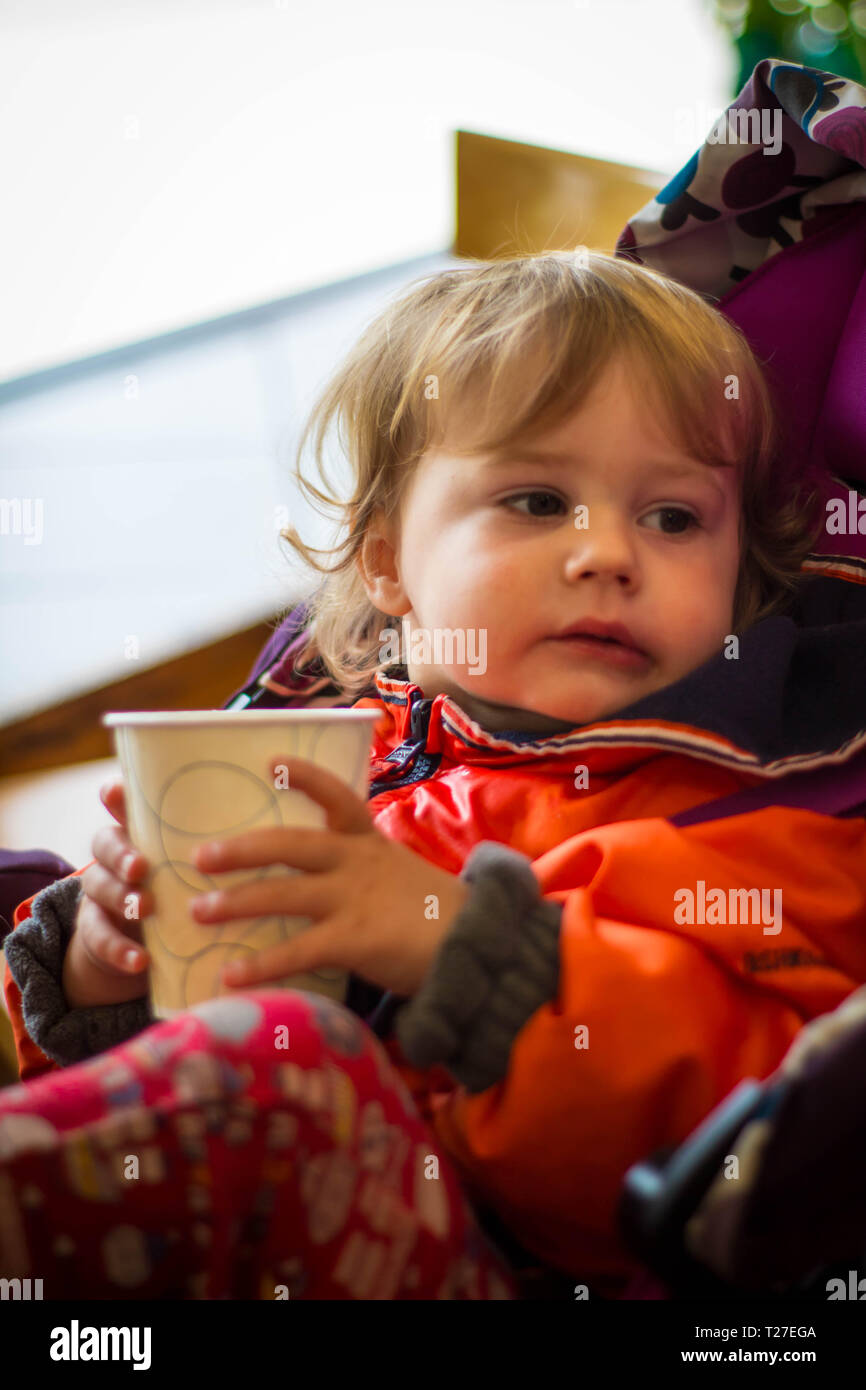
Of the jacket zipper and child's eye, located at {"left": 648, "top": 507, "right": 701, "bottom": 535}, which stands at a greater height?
child's eye, located at {"left": 648, "top": 507, "right": 701, "bottom": 535}

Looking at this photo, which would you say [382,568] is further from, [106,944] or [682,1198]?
[682,1198]

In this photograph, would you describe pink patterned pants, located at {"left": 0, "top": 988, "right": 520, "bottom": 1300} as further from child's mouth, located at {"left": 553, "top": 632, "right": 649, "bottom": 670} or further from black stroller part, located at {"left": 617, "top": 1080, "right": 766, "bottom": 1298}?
child's mouth, located at {"left": 553, "top": 632, "right": 649, "bottom": 670}

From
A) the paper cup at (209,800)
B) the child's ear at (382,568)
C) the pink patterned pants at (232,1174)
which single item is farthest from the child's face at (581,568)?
the pink patterned pants at (232,1174)

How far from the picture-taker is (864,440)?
3.63 ft

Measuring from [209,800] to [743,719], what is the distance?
18.2 inches

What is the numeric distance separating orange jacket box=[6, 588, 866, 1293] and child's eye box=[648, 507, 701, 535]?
136mm

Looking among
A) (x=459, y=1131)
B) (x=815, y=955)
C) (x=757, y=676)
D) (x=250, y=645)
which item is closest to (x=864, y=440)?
(x=757, y=676)

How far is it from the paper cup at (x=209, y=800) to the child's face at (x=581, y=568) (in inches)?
11.5

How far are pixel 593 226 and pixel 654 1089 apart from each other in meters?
1.32

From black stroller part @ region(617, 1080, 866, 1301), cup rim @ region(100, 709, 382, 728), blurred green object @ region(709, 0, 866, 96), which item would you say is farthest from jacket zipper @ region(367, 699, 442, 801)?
blurred green object @ region(709, 0, 866, 96)

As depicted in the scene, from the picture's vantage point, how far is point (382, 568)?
1.23 m

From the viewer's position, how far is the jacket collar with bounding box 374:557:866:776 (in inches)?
34.9
